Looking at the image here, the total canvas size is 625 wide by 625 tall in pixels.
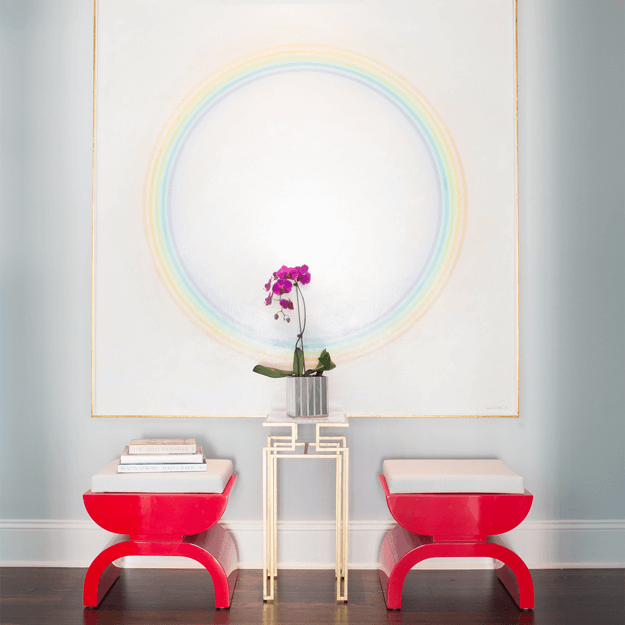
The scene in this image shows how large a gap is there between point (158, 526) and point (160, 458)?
24 cm

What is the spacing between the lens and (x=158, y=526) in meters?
1.91

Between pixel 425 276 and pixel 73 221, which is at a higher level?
pixel 73 221

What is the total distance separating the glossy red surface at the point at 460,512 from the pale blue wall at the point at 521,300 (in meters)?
0.40

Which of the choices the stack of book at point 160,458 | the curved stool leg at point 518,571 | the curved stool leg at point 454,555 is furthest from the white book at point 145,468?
the curved stool leg at point 518,571

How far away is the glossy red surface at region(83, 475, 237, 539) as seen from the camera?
74.8 inches

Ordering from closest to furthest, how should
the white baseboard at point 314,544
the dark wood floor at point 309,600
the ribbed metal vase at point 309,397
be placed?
1. the dark wood floor at point 309,600
2. the ribbed metal vase at point 309,397
3. the white baseboard at point 314,544

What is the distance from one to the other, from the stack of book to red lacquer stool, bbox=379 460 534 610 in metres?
0.74

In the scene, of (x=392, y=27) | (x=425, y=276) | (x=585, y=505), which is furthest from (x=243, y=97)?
(x=585, y=505)

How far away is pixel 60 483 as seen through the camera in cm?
232

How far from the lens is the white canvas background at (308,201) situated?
229 centimetres

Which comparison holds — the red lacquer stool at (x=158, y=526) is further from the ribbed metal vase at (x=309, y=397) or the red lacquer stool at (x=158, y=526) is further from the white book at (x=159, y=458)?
the ribbed metal vase at (x=309, y=397)

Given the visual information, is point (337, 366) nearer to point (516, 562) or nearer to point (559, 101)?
point (516, 562)

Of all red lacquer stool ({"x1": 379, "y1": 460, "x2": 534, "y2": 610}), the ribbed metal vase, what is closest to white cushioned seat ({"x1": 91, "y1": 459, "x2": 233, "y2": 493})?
the ribbed metal vase

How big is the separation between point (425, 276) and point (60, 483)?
71.9 inches
